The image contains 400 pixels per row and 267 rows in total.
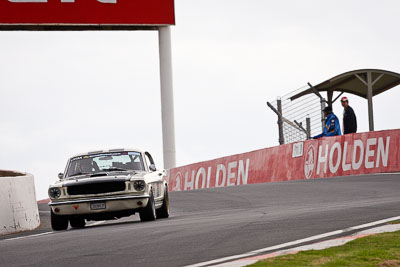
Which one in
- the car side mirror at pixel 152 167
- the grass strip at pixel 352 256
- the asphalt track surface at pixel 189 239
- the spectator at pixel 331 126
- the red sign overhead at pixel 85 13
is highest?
the red sign overhead at pixel 85 13

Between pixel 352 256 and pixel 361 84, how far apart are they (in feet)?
65.5

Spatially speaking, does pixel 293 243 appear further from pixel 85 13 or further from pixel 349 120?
pixel 85 13

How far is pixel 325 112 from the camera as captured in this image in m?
23.5

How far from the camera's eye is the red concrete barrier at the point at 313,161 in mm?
23516

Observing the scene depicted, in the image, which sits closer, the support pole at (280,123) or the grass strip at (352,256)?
the grass strip at (352,256)

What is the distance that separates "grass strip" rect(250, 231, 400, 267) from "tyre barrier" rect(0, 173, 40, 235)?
858cm

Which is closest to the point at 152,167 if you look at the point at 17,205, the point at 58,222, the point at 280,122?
the point at 58,222

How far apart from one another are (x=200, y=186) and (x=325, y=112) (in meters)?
7.26

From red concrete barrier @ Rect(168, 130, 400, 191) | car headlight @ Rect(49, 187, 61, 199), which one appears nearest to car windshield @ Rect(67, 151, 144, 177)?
car headlight @ Rect(49, 187, 61, 199)

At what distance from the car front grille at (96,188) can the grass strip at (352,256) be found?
650cm

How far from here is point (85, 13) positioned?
34938 millimetres

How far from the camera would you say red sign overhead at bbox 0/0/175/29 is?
34406 mm

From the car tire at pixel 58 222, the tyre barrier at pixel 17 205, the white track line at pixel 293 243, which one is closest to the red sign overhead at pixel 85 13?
the tyre barrier at pixel 17 205

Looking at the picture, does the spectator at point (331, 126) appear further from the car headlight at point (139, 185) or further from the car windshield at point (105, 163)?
the car headlight at point (139, 185)
